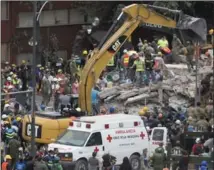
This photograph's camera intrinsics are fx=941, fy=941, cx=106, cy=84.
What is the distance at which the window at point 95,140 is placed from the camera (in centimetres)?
2914

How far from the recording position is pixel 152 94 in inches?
1496

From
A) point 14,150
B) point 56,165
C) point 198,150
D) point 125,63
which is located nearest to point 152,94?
point 125,63

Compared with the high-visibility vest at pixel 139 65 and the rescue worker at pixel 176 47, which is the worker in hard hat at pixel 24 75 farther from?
the rescue worker at pixel 176 47

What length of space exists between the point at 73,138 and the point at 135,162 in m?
2.15

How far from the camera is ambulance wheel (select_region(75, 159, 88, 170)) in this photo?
94.4 feet

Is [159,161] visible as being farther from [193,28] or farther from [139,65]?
[139,65]

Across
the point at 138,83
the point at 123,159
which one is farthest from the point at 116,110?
the point at 123,159

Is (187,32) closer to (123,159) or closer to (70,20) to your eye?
(123,159)

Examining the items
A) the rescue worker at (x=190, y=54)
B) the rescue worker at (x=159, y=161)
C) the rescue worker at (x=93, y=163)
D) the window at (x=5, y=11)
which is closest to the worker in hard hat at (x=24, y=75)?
the rescue worker at (x=190, y=54)

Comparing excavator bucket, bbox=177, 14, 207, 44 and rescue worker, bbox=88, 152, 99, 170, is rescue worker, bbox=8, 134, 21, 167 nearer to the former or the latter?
rescue worker, bbox=88, 152, 99, 170

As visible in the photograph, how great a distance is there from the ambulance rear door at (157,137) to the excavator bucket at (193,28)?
6021 mm

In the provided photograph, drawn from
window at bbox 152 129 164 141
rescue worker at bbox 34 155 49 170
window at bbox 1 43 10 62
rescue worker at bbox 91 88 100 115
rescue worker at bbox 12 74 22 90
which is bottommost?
rescue worker at bbox 34 155 49 170

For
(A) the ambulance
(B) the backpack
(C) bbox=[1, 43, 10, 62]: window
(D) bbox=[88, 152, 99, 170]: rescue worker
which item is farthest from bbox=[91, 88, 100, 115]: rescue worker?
(C) bbox=[1, 43, 10, 62]: window

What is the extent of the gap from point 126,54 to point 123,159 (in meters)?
12.8
